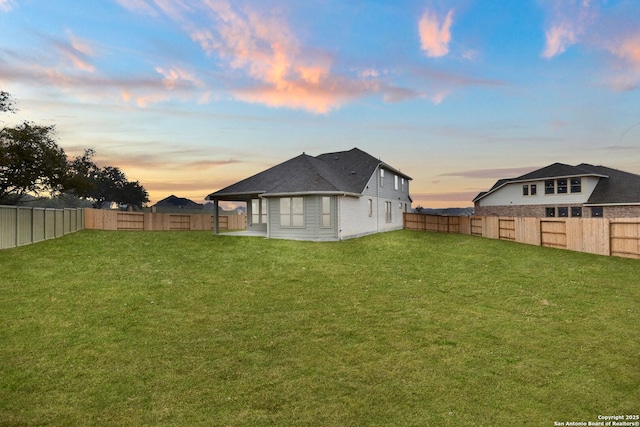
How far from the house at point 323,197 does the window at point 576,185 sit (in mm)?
17372

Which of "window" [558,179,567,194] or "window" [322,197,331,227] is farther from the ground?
"window" [558,179,567,194]

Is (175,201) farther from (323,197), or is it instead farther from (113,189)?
(323,197)

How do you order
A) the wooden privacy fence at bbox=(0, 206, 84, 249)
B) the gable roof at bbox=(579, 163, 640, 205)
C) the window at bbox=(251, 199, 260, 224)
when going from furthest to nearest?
the gable roof at bbox=(579, 163, 640, 205) < the window at bbox=(251, 199, 260, 224) < the wooden privacy fence at bbox=(0, 206, 84, 249)

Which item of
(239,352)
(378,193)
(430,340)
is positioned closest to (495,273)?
(430,340)

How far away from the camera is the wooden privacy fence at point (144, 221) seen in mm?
35656

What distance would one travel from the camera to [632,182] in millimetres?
35594

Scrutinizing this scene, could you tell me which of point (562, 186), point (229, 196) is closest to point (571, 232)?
point (562, 186)

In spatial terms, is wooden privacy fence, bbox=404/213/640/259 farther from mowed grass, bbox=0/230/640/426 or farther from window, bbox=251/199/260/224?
window, bbox=251/199/260/224

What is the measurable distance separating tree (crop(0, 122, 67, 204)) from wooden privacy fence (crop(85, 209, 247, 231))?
946 centimetres

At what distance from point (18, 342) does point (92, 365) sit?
102 inches

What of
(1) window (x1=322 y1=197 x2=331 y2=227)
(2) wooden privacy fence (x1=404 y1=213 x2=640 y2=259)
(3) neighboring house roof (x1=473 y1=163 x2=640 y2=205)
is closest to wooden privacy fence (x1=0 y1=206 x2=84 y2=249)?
(1) window (x1=322 y1=197 x2=331 y2=227)

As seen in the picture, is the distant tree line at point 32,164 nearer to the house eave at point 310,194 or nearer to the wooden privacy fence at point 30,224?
the wooden privacy fence at point 30,224

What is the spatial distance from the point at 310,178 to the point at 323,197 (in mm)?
2257

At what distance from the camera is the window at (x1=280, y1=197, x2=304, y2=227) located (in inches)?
1028
